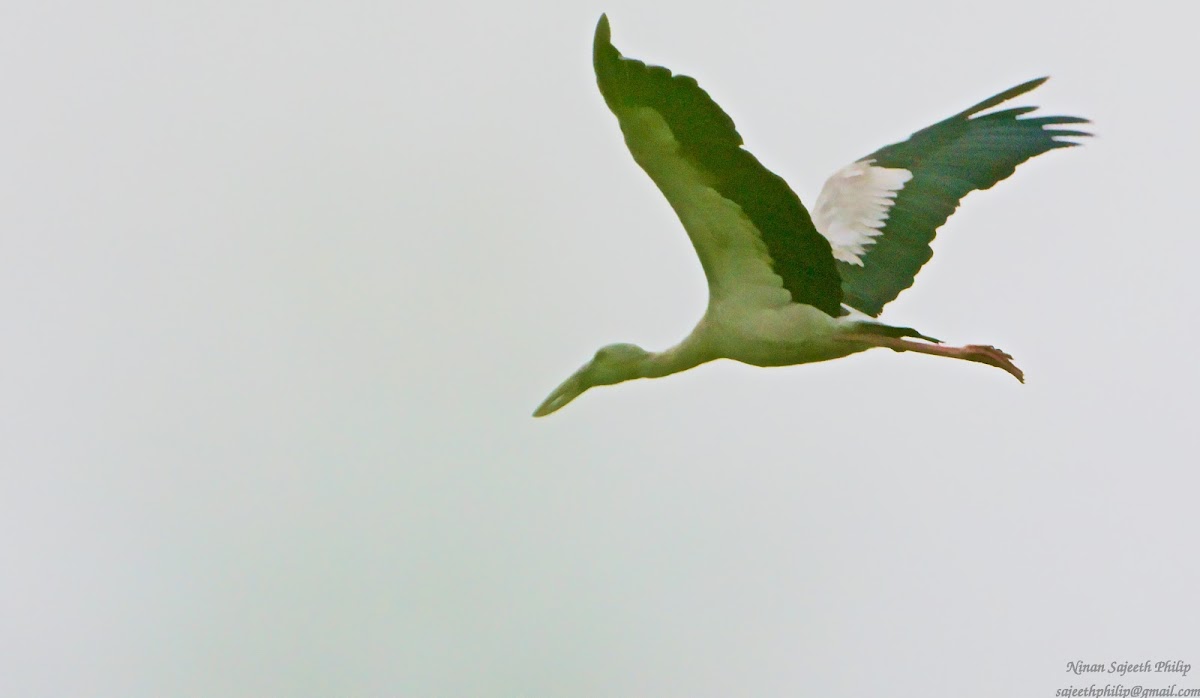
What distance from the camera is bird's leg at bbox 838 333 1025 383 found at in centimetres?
805

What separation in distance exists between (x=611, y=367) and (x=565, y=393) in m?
0.34

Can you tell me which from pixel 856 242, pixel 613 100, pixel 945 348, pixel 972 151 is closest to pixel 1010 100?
pixel 972 151

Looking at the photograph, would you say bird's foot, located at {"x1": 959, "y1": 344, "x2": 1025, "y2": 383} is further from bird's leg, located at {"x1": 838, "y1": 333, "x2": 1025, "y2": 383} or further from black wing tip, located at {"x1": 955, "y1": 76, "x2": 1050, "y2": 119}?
black wing tip, located at {"x1": 955, "y1": 76, "x2": 1050, "y2": 119}

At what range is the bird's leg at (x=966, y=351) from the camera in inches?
317

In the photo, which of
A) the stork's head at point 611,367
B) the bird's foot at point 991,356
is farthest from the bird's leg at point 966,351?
the stork's head at point 611,367

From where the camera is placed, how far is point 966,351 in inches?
318

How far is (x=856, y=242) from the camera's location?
8984 millimetres

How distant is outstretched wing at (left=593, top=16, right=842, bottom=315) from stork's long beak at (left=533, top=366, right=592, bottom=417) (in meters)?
1.13

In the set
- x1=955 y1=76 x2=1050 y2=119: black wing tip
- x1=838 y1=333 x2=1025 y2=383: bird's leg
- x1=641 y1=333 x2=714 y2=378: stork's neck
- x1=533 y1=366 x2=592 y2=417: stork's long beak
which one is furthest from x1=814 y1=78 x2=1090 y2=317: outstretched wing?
x1=533 y1=366 x2=592 y2=417: stork's long beak

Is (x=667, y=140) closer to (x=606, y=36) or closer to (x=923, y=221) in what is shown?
(x=606, y=36)

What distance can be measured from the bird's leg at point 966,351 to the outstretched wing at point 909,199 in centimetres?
80

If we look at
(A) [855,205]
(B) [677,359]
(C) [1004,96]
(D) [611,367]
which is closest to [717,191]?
(B) [677,359]

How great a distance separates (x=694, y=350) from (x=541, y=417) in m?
1.08

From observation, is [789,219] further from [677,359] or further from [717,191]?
[677,359]
